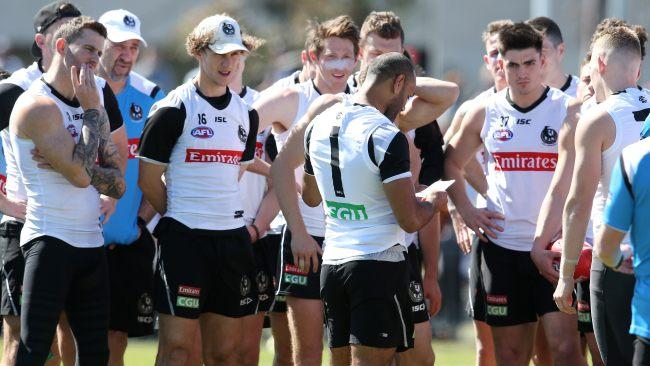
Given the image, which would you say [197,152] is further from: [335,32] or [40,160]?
[335,32]

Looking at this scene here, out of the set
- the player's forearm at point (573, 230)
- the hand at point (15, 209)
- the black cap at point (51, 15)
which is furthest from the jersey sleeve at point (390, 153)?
the black cap at point (51, 15)

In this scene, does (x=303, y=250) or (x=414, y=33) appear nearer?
(x=303, y=250)

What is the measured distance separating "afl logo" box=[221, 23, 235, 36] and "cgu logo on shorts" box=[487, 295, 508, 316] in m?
2.64

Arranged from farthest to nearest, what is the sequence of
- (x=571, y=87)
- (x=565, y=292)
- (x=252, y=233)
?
(x=571, y=87) → (x=252, y=233) → (x=565, y=292)

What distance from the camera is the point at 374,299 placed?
6.71 meters

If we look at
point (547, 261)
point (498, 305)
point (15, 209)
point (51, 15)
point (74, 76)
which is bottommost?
point (498, 305)

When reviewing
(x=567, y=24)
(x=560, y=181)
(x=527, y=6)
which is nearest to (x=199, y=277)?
(x=560, y=181)

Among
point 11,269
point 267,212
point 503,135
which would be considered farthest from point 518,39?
point 11,269

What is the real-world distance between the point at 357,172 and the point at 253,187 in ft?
7.95

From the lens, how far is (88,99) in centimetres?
731

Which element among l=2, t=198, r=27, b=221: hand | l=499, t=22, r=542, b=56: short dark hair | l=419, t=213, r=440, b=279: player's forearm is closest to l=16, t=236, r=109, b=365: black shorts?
l=2, t=198, r=27, b=221: hand

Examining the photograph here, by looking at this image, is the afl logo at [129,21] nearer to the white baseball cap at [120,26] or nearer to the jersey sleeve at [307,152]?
the white baseball cap at [120,26]

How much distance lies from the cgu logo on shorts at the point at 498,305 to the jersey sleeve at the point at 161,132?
2562 millimetres

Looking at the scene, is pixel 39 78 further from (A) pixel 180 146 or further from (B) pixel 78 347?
(B) pixel 78 347
